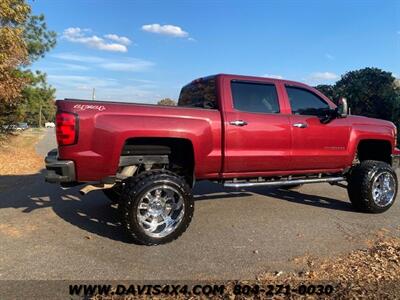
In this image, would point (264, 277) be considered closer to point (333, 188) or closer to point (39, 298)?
point (39, 298)

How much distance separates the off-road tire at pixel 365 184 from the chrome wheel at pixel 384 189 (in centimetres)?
5

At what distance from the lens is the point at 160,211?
554cm

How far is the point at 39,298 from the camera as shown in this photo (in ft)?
13.0

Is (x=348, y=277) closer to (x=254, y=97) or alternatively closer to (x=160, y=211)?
(x=160, y=211)

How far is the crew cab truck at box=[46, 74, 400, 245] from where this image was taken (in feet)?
17.4

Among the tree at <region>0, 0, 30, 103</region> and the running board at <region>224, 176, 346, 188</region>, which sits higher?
the tree at <region>0, 0, 30, 103</region>

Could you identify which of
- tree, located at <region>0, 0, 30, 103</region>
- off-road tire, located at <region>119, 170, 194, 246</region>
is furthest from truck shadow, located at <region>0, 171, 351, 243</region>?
tree, located at <region>0, 0, 30, 103</region>

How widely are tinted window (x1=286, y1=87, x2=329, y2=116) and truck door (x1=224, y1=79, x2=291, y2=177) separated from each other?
31 cm

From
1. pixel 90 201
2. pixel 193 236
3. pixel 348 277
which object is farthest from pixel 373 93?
pixel 348 277

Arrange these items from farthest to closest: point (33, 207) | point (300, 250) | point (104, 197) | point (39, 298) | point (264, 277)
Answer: point (104, 197)
point (33, 207)
point (300, 250)
point (264, 277)
point (39, 298)

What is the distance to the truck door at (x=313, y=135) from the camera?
267 inches

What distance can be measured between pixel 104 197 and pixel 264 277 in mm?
4228

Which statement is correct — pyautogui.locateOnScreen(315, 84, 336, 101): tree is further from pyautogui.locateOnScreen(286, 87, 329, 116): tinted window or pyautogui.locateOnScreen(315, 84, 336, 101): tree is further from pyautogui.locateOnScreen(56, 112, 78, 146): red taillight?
pyautogui.locateOnScreen(56, 112, 78, 146): red taillight

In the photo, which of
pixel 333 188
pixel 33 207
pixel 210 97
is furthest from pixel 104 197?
pixel 333 188
